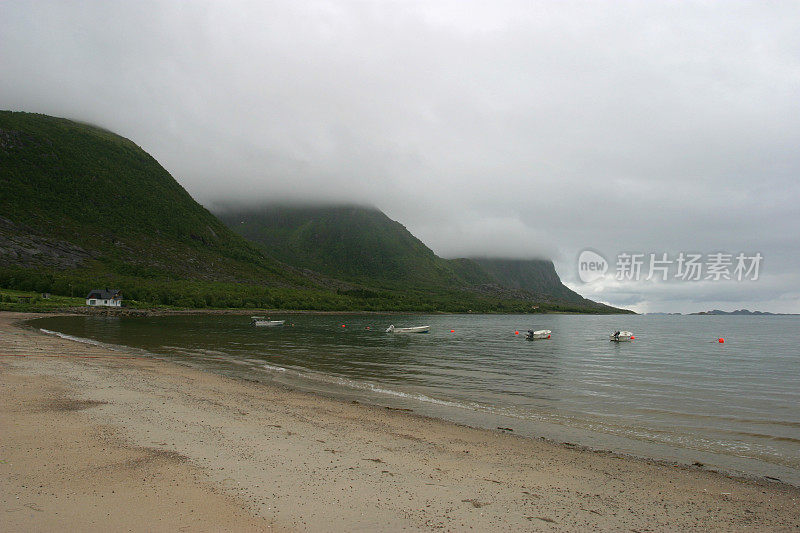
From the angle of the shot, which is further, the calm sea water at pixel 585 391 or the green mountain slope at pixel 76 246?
the green mountain slope at pixel 76 246

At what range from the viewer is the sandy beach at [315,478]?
7.42 meters

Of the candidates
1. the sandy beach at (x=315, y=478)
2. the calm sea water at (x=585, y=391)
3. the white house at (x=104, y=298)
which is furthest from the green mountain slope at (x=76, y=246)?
the sandy beach at (x=315, y=478)

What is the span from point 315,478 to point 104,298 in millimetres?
125890

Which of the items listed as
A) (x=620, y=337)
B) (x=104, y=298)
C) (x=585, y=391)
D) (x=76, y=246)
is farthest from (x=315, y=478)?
(x=76, y=246)

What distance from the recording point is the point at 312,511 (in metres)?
7.68

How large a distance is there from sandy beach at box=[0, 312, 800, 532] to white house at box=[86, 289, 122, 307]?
111 meters

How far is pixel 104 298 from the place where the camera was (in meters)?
110

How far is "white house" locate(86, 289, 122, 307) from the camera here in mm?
107688

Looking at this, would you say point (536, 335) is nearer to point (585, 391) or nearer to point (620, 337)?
point (620, 337)

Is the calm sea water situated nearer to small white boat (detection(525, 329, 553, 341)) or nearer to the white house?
small white boat (detection(525, 329, 553, 341))

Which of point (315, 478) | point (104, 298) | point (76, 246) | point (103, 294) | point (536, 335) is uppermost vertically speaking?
point (76, 246)

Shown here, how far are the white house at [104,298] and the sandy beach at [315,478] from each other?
111474mm

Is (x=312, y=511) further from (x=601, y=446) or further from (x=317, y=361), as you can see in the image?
(x=317, y=361)

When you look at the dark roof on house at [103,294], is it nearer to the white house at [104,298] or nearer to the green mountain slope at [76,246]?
the white house at [104,298]
